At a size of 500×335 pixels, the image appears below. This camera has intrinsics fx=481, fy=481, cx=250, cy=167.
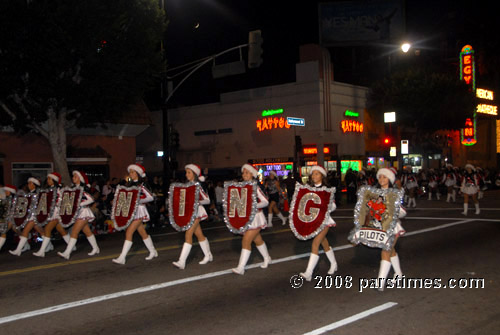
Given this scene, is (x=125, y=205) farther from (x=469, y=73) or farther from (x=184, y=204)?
(x=469, y=73)

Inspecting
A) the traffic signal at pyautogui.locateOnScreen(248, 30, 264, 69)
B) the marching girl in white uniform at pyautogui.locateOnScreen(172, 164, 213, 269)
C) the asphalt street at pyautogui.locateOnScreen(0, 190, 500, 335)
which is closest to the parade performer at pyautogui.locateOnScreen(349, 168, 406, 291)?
the asphalt street at pyautogui.locateOnScreen(0, 190, 500, 335)

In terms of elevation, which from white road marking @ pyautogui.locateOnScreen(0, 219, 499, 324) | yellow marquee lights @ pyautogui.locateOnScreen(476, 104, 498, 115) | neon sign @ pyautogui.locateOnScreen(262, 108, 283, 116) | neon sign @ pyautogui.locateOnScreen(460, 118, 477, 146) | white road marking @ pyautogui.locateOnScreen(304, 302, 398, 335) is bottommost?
white road marking @ pyautogui.locateOnScreen(304, 302, 398, 335)

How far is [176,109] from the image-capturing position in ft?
142

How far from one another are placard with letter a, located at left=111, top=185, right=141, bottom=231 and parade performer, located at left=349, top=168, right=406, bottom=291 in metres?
4.33

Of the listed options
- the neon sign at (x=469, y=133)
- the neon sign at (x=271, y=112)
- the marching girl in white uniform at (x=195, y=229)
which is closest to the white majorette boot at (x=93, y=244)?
the marching girl in white uniform at (x=195, y=229)

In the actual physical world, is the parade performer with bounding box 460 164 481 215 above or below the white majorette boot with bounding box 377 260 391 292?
above

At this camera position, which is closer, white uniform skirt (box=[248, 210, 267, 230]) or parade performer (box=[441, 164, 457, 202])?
white uniform skirt (box=[248, 210, 267, 230])

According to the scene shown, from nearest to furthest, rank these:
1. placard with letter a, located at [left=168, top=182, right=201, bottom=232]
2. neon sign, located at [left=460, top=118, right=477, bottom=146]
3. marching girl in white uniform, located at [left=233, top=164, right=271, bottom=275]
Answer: marching girl in white uniform, located at [left=233, top=164, right=271, bottom=275], placard with letter a, located at [left=168, top=182, right=201, bottom=232], neon sign, located at [left=460, top=118, right=477, bottom=146]

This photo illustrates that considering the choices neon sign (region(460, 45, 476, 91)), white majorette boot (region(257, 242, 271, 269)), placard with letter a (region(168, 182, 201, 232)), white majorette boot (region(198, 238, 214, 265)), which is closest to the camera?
white majorette boot (region(257, 242, 271, 269))

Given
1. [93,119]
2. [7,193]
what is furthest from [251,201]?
[93,119]

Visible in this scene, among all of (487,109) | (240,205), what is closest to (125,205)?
(240,205)

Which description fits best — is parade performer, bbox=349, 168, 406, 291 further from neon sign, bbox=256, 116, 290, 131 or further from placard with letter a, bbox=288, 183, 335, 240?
neon sign, bbox=256, 116, 290, 131

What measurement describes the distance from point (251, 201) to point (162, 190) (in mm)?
11196

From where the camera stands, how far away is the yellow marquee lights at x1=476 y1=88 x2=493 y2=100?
48481mm
